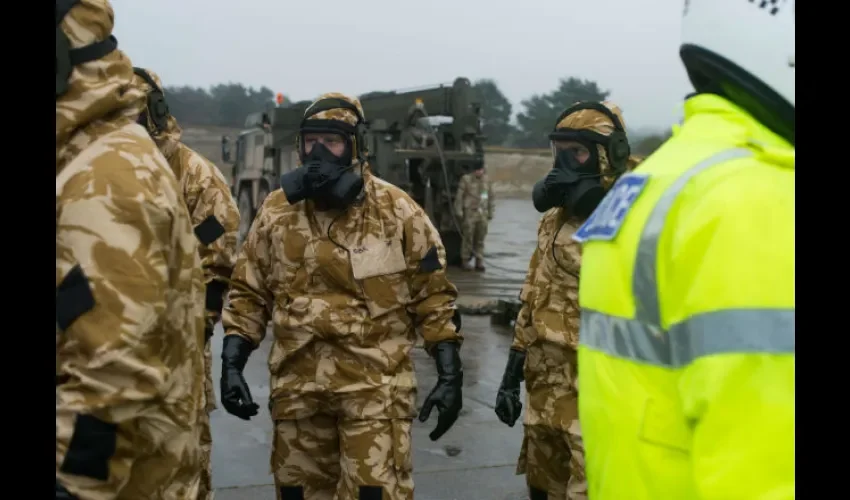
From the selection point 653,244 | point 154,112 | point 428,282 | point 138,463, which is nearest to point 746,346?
point 653,244

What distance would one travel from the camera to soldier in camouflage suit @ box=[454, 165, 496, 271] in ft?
52.2

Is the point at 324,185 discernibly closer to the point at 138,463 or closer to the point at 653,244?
the point at 138,463

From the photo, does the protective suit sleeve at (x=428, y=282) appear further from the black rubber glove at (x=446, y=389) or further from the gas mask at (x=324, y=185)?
the gas mask at (x=324, y=185)

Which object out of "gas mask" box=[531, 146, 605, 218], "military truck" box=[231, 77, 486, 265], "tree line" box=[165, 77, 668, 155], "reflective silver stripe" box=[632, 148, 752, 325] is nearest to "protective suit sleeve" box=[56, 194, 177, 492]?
"reflective silver stripe" box=[632, 148, 752, 325]

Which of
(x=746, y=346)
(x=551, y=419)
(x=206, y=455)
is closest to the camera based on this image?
(x=746, y=346)

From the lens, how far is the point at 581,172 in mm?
4477

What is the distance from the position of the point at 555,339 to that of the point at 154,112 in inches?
93.9

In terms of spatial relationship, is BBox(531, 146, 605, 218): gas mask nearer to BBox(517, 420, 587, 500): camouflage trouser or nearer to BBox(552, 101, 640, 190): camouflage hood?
BBox(552, 101, 640, 190): camouflage hood

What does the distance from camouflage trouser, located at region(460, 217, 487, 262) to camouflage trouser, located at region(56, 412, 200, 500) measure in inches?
536

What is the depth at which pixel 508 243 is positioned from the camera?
22688 mm

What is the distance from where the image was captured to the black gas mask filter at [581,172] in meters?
4.37

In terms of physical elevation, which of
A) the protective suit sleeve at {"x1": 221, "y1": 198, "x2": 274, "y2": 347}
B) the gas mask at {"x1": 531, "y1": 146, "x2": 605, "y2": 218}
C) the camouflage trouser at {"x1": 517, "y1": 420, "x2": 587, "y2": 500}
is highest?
the gas mask at {"x1": 531, "y1": 146, "x2": 605, "y2": 218}

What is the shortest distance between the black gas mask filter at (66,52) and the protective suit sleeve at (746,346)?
1.46 m

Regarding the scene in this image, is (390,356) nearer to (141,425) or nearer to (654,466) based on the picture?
(141,425)
